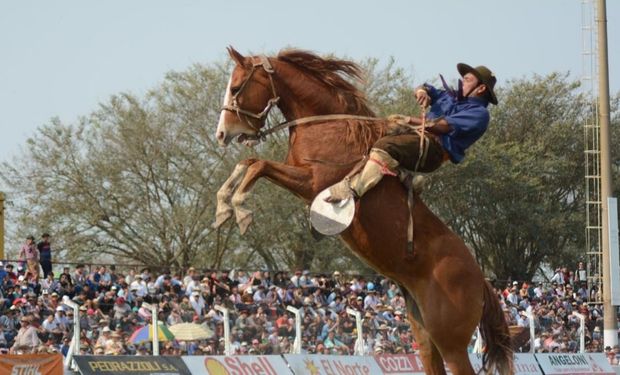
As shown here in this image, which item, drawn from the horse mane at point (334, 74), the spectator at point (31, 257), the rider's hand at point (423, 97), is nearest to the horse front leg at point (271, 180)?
the horse mane at point (334, 74)

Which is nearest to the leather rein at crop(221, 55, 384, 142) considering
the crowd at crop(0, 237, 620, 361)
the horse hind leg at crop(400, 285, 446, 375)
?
the horse hind leg at crop(400, 285, 446, 375)

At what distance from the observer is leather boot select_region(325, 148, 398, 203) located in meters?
9.62

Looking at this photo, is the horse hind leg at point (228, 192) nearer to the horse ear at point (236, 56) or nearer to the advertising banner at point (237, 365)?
the horse ear at point (236, 56)

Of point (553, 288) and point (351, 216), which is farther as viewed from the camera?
point (553, 288)

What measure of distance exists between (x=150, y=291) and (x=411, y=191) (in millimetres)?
11863

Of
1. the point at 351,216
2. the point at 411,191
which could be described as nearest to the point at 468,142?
the point at 411,191

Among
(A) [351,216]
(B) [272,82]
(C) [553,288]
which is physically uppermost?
(B) [272,82]

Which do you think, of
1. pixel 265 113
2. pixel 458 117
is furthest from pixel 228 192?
pixel 458 117

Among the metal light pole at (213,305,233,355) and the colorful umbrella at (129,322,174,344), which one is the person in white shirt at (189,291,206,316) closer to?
the metal light pole at (213,305,233,355)

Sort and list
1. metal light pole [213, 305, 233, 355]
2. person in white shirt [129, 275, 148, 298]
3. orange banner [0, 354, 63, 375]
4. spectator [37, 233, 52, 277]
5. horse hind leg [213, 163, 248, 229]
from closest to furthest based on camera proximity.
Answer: horse hind leg [213, 163, 248, 229] < orange banner [0, 354, 63, 375] < metal light pole [213, 305, 233, 355] < person in white shirt [129, 275, 148, 298] < spectator [37, 233, 52, 277]

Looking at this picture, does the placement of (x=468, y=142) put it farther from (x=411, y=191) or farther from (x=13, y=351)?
(x=13, y=351)

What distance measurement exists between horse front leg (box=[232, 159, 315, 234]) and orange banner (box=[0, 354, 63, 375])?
431cm

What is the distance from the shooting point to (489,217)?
46500mm

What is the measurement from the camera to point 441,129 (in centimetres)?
1005
